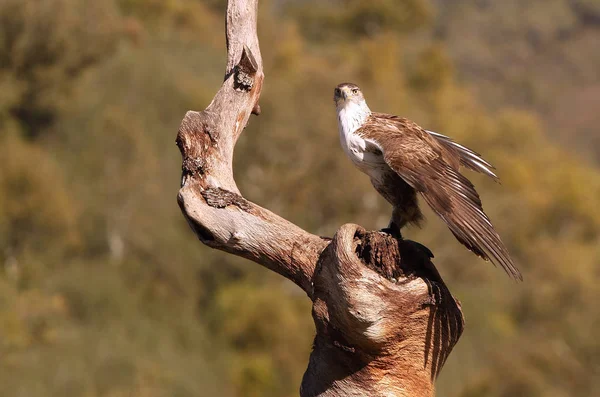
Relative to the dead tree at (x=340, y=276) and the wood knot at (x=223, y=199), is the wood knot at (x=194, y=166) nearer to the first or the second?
the dead tree at (x=340, y=276)

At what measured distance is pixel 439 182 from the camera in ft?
21.5

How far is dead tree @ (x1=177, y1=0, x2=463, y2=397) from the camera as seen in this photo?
5840 mm

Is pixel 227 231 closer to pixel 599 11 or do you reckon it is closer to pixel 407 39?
pixel 407 39

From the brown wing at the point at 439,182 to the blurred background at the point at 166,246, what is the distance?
1795cm

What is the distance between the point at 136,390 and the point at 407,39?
151ft

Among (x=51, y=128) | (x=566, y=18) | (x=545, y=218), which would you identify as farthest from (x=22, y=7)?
(x=566, y=18)

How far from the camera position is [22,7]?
107 ft

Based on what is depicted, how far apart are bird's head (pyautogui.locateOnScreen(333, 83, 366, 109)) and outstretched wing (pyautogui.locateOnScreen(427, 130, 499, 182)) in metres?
0.51

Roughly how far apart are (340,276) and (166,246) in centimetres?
2845

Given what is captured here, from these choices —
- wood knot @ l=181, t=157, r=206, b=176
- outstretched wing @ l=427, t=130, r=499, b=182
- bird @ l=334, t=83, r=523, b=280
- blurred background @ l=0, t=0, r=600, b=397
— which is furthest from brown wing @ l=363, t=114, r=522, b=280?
blurred background @ l=0, t=0, r=600, b=397

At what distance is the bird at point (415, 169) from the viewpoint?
6.18 meters

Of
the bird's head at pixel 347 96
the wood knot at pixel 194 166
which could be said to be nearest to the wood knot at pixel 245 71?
the wood knot at pixel 194 166

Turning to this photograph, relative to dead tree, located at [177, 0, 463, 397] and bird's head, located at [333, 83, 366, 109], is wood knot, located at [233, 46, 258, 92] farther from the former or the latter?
bird's head, located at [333, 83, 366, 109]

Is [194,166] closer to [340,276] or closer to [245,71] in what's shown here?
[245,71]
